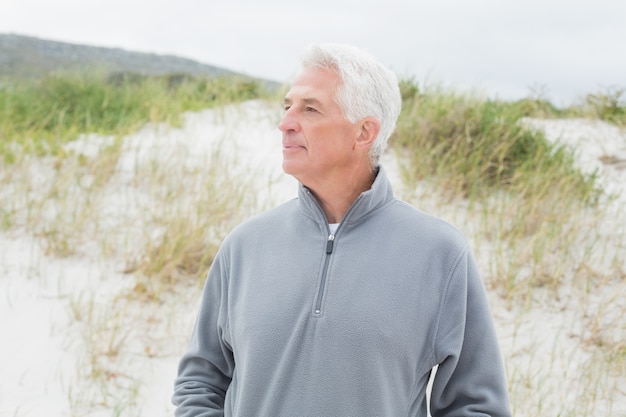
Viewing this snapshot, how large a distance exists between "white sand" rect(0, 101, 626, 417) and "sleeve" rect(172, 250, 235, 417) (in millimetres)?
2534

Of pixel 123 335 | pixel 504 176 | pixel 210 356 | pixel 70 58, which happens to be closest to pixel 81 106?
pixel 123 335

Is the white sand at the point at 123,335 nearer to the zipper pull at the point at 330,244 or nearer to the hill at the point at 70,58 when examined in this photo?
the zipper pull at the point at 330,244

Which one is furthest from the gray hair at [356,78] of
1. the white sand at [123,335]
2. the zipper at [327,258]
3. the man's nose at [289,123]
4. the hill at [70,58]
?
the hill at [70,58]

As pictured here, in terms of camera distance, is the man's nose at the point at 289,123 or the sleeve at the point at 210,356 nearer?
the man's nose at the point at 289,123

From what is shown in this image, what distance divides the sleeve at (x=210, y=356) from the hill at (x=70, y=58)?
1048 inches

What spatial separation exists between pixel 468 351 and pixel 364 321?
1.10 feet

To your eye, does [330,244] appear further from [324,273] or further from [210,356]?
[210,356]

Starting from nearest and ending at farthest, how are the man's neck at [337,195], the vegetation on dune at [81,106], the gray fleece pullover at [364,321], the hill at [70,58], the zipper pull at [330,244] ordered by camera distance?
the gray fleece pullover at [364,321], the zipper pull at [330,244], the man's neck at [337,195], the vegetation on dune at [81,106], the hill at [70,58]

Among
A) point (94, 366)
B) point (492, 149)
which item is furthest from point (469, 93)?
point (94, 366)

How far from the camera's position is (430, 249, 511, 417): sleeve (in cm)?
205

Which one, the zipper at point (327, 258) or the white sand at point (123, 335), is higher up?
the zipper at point (327, 258)

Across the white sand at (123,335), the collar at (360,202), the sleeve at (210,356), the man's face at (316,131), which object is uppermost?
the man's face at (316,131)

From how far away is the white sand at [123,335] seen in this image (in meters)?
4.86

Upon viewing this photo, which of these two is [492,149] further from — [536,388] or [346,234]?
[346,234]
